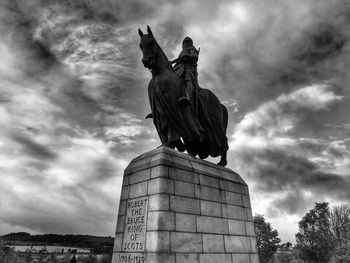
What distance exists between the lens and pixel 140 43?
9125mm

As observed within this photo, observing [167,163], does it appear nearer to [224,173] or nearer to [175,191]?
[175,191]

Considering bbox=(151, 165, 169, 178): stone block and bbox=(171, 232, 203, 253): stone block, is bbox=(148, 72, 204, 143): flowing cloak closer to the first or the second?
bbox=(151, 165, 169, 178): stone block

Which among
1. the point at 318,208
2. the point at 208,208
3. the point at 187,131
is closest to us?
the point at 208,208

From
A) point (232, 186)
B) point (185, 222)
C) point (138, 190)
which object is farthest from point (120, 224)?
point (232, 186)

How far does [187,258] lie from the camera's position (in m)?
6.74

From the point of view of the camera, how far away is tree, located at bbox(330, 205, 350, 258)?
4415 cm

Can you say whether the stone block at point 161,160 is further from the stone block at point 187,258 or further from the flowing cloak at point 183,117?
the stone block at point 187,258

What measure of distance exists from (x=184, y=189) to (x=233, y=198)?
2454 millimetres

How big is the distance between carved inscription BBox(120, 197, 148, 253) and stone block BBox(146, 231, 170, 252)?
0.22m

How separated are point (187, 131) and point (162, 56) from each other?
2912 millimetres

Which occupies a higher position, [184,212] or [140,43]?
[140,43]

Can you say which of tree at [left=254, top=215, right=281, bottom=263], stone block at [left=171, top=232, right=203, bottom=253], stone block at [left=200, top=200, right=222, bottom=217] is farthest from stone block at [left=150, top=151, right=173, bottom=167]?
tree at [left=254, top=215, right=281, bottom=263]

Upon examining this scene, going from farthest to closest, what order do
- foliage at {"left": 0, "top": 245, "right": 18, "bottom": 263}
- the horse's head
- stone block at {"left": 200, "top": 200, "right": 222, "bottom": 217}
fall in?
foliage at {"left": 0, "top": 245, "right": 18, "bottom": 263} → the horse's head → stone block at {"left": 200, "top": 200, "right": 222, "bottom": 217}

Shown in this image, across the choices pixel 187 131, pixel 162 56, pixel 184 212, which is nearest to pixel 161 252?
pixel 184 212
